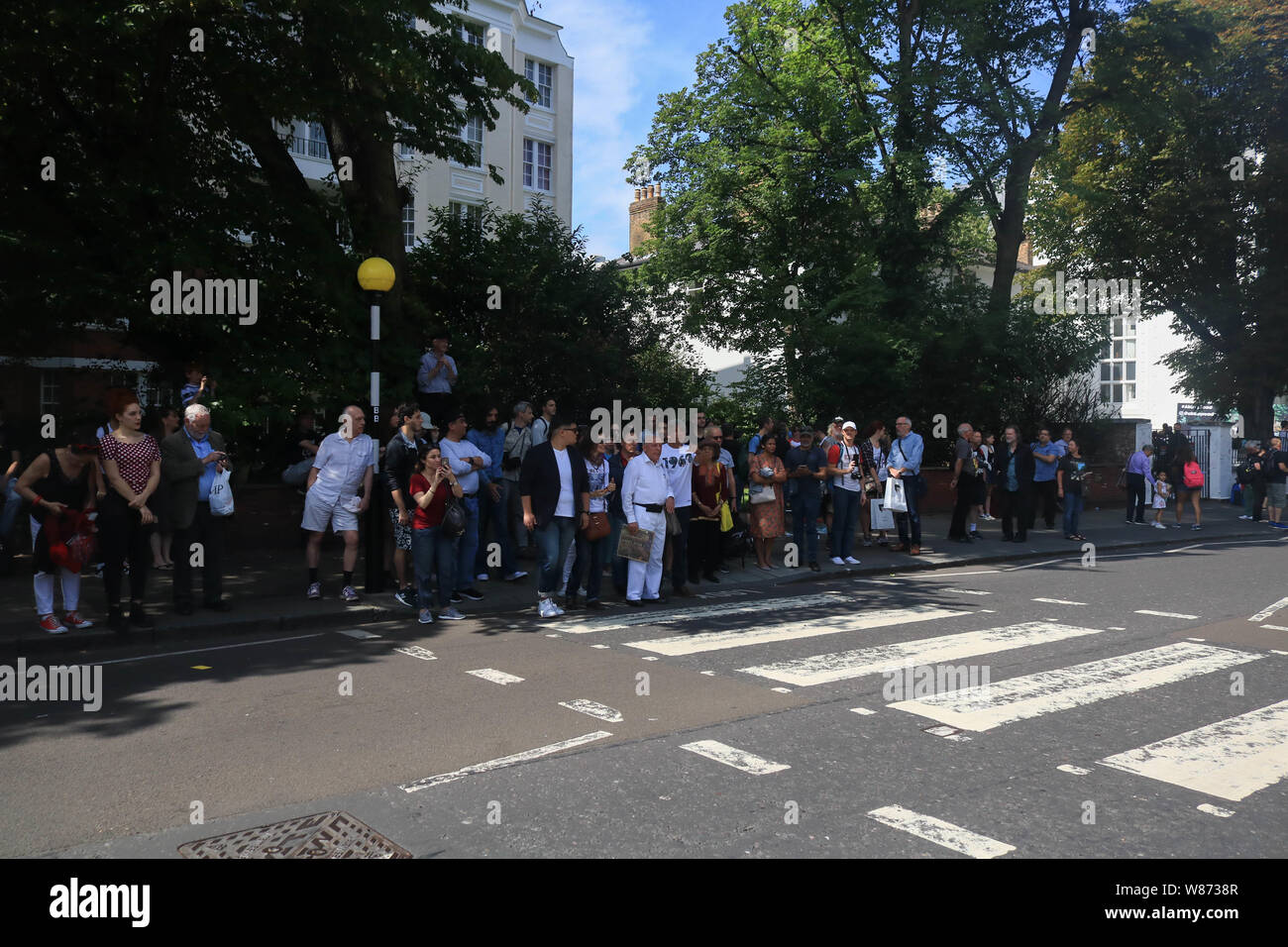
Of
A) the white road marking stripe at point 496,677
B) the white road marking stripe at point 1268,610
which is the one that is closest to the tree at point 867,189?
the white road marking stripe at point 1268,610

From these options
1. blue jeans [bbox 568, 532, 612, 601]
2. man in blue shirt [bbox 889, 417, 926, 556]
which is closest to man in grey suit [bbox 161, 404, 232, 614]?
blue jeans [bbox 568, 532, 612, 601]

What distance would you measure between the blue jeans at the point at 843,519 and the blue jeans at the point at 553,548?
16.7 feet

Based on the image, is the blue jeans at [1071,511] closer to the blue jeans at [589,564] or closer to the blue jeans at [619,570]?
the blue jeans at [619,570]

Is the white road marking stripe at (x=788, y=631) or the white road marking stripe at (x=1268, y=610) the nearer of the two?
the white road marking stripe at (x=788, y=631)

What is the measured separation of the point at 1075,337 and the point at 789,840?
24137 millimetres

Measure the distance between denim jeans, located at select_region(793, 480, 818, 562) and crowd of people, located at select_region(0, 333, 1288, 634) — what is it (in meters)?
0.03

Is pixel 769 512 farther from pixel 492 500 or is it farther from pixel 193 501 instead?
pixel 193 501

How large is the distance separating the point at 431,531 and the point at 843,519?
6.57 m

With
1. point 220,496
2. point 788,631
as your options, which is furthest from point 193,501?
point 788,631

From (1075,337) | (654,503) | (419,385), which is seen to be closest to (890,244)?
(1075,337)

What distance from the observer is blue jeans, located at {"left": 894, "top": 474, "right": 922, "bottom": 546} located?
15422 millimetres

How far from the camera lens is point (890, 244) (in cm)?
2339

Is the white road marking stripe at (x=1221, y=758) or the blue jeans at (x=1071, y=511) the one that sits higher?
the blue jeans at (x=1071, y=511)

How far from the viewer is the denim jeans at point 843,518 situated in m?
14.1
